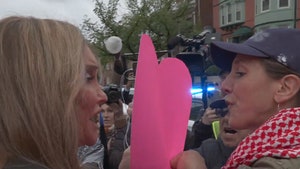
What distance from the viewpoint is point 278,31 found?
4.72 ft

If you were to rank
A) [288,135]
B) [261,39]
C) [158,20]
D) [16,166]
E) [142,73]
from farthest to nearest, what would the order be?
[158,20] → [261,39] → [142,73] → [288,135] → [16,166]

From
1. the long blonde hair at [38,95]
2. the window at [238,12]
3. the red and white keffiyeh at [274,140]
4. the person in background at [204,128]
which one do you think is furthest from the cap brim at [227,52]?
the window at [238,12]

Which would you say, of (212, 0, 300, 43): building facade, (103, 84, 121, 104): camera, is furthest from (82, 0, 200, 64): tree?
(103, 84, 121, 104): camera

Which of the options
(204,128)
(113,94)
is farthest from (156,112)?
(113,94)

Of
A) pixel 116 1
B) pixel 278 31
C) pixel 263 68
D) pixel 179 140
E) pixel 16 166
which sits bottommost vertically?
pixel 179 140

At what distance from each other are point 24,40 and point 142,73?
0.42 metres

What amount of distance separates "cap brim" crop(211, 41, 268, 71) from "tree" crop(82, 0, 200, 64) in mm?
24957

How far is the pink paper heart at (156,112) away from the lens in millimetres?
1328

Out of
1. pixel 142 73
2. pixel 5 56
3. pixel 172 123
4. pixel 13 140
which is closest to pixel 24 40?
pixel 5 56

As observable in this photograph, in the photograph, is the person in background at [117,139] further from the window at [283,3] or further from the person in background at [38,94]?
the window at [283,3]

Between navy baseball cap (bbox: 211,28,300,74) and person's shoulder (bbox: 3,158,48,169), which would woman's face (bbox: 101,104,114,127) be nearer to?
navy baseball cap (bbox: 211,28,300,74)

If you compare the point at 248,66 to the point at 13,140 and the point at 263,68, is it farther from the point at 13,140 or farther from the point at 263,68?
the point at 13,140

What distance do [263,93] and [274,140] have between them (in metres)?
0.20

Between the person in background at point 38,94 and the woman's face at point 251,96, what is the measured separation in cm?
57
